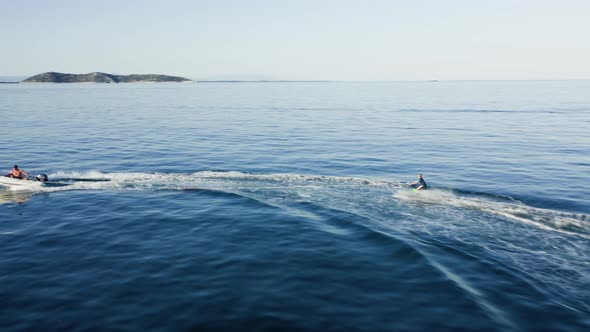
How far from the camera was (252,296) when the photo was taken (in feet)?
58.7

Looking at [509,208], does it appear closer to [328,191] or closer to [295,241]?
[328,191]

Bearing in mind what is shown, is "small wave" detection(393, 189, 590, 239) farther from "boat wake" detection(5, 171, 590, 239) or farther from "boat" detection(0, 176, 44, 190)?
"boat" detection(0, 176, 44, 190)

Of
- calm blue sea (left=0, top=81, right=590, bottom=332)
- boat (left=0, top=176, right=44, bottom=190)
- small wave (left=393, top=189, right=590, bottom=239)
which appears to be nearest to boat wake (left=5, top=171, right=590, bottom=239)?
small wave (left=393, top=189, right=590, bottom=239)

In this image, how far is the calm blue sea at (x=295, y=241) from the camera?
1670 cm

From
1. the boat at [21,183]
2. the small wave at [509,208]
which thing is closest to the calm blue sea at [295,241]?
the small wave at [509,208]

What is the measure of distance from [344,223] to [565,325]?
1360cm

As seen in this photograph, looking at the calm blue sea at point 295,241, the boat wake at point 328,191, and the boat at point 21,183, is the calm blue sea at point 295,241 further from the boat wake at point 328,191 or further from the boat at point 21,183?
the boat at point 21,183

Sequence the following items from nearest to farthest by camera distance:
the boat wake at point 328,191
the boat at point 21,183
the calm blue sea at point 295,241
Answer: the calm blue sea at point 295,241 → the boat wake at point 328,191 → the boat at point 21,183

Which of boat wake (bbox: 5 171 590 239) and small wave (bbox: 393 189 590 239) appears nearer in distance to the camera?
small wave (bbox: 393 189 590 239)

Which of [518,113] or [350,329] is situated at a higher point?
[518,113]

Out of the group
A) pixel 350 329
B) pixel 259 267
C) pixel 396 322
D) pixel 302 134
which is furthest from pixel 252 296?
pixel 302 134

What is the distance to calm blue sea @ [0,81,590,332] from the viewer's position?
16.7 metres

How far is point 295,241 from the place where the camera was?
2430cm

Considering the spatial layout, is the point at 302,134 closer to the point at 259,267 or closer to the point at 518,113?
the point at 259,267
